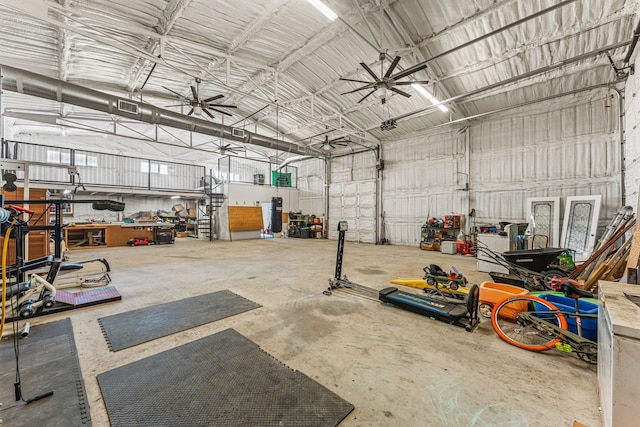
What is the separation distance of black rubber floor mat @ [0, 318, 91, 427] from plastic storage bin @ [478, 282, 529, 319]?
12.1 ft

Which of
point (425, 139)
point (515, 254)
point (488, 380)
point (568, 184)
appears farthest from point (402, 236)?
point (488, 380)

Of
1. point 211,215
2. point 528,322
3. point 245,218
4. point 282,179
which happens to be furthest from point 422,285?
point 282,179

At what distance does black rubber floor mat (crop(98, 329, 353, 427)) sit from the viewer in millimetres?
1489

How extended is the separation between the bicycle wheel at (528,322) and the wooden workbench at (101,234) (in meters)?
11.1

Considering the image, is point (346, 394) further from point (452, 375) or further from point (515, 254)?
point (515, 254)

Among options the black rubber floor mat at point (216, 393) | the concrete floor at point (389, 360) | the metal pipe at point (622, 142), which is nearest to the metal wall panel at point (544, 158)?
the metal pipe at point (622, 142)

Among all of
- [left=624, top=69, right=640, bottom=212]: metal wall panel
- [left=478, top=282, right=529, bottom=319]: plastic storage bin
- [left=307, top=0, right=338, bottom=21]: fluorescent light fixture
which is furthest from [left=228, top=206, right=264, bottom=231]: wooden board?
[left=624, top=69, right=640, bottom=212]: metal wall panel

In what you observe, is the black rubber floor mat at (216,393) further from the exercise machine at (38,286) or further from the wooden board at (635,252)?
the wooden board at (635,252)

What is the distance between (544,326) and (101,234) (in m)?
12.5

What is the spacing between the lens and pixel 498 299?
290 cm

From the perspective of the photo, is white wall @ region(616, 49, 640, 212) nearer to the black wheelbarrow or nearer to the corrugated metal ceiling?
the corrugated metal ceiling

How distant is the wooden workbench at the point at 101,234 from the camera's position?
8.87 m

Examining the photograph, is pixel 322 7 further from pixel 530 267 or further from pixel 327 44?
pixel 530 267

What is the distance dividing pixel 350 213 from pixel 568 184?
7497 millimetres
